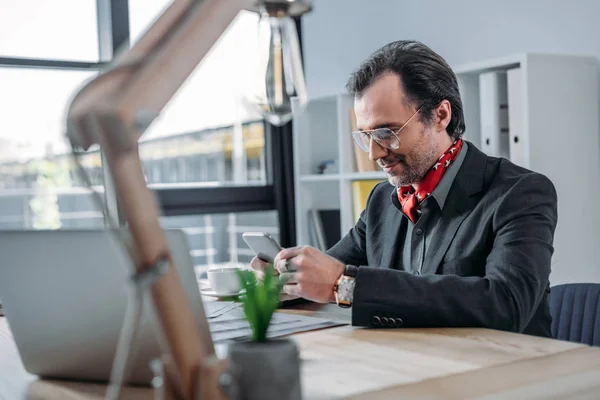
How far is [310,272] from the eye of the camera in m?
1.48

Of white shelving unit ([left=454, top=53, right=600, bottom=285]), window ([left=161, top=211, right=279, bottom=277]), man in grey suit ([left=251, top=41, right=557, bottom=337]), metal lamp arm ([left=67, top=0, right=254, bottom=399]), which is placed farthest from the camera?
window ([left=161, top=211, right=279, bottom=277])

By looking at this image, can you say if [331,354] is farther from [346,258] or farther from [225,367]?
[346,258]

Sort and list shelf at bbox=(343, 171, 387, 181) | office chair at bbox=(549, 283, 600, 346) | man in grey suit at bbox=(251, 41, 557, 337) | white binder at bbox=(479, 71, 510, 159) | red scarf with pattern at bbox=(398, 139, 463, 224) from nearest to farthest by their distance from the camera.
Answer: man in grey suit at bbox=(251, 41, 557, 337), office chair at bbox=(549, 283, 600, 346), red scarf with pattern at bbox=(398, 139, 463, 224), white binder at bbox=(479, 71, 510, 159), shelf at bbox=(343, 171, 387, 181)

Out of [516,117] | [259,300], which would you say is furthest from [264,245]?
[516,117]

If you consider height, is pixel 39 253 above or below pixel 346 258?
above

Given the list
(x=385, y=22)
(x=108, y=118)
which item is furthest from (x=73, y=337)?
(x=385, y=22)

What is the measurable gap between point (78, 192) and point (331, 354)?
2855mm

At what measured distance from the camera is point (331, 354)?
3.84 ft

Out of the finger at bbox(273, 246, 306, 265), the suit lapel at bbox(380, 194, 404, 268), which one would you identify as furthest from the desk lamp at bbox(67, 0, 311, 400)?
the suit lapel at bbox(380, 194, 404, 268)

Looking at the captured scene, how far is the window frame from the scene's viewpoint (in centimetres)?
379

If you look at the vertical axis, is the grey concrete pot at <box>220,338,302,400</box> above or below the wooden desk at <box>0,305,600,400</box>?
above

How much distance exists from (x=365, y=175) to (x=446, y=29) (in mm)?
796

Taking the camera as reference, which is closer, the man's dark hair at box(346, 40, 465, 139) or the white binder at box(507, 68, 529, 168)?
the man's dark hair at box(346, 40, 465, 139)

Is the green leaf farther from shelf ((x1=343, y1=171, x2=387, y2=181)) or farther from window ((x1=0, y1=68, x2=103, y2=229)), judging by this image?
window ((x1=0, y1=68, x2=103, y2=229))
